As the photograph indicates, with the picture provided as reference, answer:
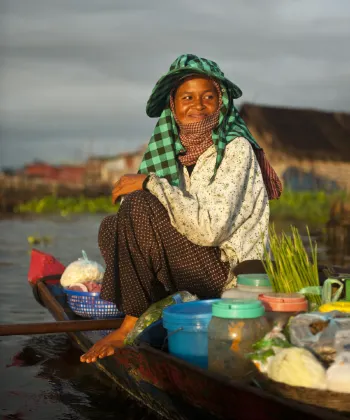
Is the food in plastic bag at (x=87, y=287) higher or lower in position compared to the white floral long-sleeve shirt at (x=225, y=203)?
lower

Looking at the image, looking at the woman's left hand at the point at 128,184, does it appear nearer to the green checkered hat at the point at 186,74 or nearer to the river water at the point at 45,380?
the green checkered hat at the point at 186,74

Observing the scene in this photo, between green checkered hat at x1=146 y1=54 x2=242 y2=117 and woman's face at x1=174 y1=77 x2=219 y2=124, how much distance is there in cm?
5

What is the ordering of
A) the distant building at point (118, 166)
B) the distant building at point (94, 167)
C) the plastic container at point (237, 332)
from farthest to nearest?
the distant building at point (94, 167) < the distant building at point (118, 166) < the plastic container at point (237, 332)

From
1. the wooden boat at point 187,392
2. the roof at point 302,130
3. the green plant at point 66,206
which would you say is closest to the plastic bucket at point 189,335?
the wooden boat at point 187,392

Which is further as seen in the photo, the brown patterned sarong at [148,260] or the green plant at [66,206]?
the green plant at [66,206]

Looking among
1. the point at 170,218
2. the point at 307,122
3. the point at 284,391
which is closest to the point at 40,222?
the point at 307,122

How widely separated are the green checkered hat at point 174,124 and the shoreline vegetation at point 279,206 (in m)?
8.73

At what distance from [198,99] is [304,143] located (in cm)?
1563

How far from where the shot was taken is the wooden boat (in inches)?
79.6

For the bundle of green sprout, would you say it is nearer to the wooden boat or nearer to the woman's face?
the wooden boat

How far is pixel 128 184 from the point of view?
→ 11.4ft

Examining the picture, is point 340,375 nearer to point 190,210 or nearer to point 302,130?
point 190,210

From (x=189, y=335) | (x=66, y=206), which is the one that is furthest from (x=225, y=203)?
(x=66, y=206)

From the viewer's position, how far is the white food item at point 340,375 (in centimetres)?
214
